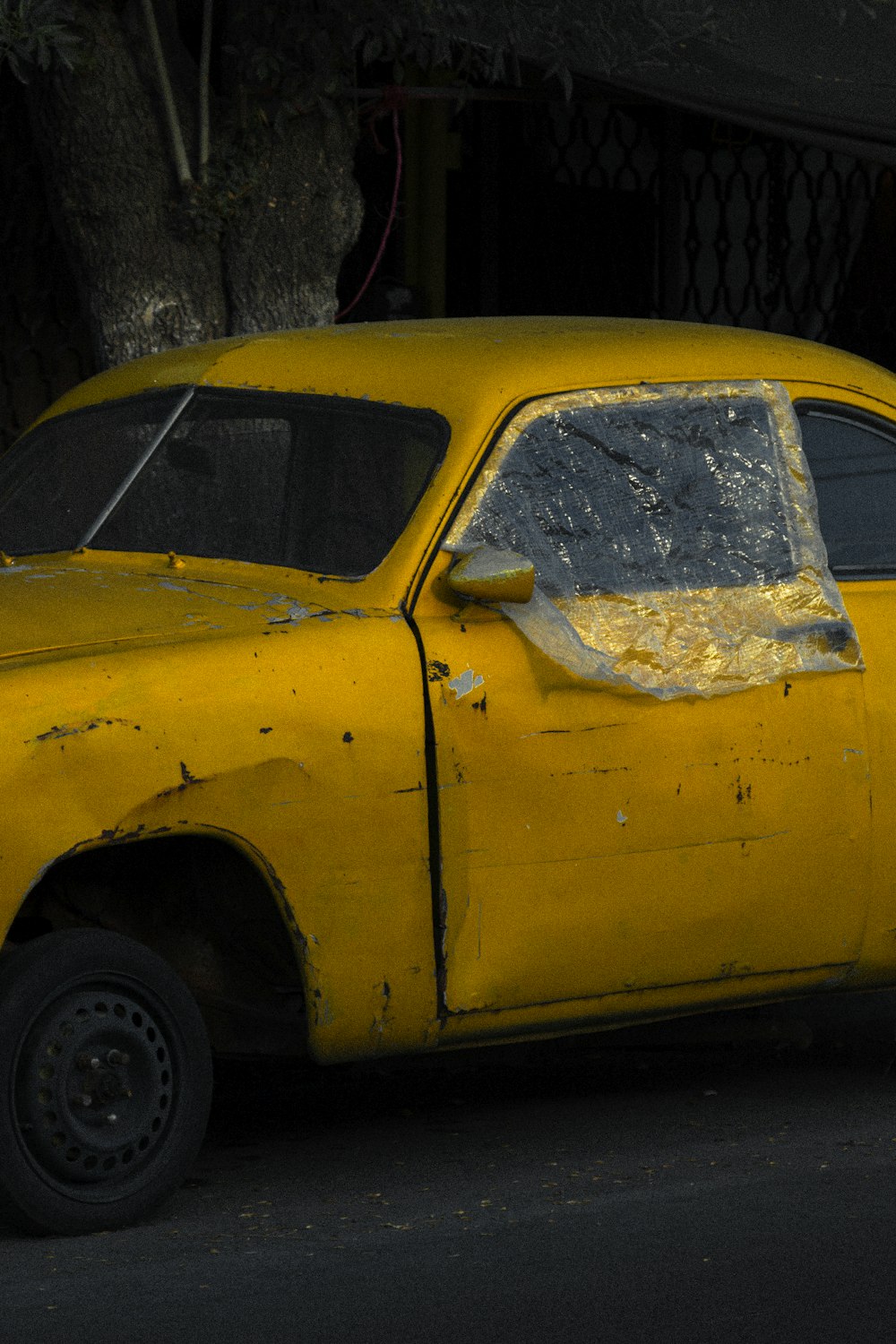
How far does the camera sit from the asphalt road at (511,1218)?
4.40 metres

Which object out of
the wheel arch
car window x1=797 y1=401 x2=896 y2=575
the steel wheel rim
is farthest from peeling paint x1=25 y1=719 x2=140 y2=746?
car window x1=797 y1=401 x2=896 y2=575

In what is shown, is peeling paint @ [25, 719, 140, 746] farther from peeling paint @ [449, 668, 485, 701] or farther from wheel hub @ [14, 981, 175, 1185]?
peeling paint @ [449, 668, 485, 701]

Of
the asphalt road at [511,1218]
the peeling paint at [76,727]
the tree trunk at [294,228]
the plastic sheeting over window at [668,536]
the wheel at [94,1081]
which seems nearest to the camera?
the asphalt road at [511,1218]

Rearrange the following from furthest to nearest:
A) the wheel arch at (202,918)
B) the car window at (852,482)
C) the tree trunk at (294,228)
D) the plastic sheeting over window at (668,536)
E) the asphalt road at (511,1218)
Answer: the tree trunk at (294,228), the car window at (852,482), the plastic sheeting over window at (668,536), the wheel arch at (202,918), the asphalt road at (511,1218)

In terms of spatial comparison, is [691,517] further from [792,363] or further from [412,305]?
[412,305]

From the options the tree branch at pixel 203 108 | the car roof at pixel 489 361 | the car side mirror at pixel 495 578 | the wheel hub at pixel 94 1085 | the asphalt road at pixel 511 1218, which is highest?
the tree branch at pixel 203 108

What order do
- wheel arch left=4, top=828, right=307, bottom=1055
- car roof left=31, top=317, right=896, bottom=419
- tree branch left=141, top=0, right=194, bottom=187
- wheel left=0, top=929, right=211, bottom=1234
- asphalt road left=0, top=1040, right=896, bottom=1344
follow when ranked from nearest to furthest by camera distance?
asphalt road left=0, top=1040, right=896, bottom=1344 < wheel left=0, top=929, right=211, bottom=1234 < wheel arch left=4, top=828, right=307, bottom=1055 < car roof left=31, top=317, right=896, bottom=419 < tree branch left=141, top=0, right=194, bottom=187

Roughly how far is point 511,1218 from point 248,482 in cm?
174

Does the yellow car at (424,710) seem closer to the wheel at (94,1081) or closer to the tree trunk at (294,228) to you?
the wheel at (94,1081)

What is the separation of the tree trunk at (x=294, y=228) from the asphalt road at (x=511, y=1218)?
2.72m

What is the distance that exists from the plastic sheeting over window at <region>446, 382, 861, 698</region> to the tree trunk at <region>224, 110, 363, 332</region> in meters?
2.73

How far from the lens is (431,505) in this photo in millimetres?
5277

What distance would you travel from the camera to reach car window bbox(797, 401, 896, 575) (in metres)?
5.86

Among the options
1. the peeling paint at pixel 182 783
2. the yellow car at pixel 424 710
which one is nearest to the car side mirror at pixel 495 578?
the yellow car at pixel 424 710
